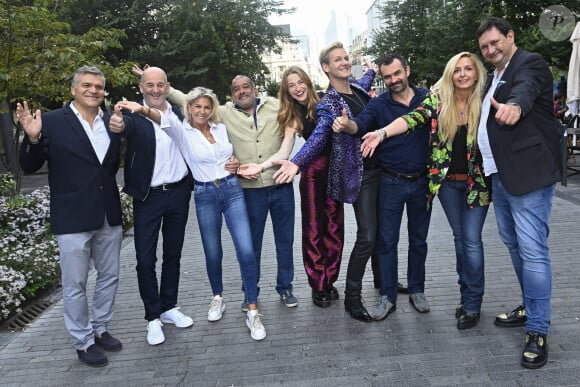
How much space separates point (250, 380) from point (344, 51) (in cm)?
248

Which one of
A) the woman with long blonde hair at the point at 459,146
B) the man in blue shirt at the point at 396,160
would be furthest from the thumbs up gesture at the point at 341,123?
the woman with long blonde hair at the point at 459,146

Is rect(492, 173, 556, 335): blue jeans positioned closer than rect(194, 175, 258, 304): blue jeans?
Yes

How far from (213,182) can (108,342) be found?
1398 millimetres

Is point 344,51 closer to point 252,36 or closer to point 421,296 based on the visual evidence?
point 421,296

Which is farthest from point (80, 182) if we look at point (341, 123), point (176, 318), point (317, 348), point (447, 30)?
point (447, 30)

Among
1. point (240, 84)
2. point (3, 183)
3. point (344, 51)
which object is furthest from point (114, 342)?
point (3, 183)

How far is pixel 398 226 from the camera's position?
3.97 m

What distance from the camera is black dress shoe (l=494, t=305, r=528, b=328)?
3.73m

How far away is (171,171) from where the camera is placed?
3.81 m

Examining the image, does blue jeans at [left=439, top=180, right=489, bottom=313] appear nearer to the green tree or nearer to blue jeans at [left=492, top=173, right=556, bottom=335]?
blue jeans at [left=492, top=173, right=556, bottom=335]

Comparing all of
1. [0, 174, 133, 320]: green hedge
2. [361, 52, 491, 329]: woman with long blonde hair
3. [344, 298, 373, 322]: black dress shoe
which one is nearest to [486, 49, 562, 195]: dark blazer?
[361, 52, 491, 329]: woman with long blonde hair

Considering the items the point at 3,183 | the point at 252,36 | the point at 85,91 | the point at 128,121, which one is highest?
the point at 252,36

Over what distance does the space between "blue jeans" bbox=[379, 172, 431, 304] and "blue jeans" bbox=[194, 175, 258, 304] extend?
40.8 inches

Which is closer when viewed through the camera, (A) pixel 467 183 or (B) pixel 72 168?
(B) pixel 72 168
